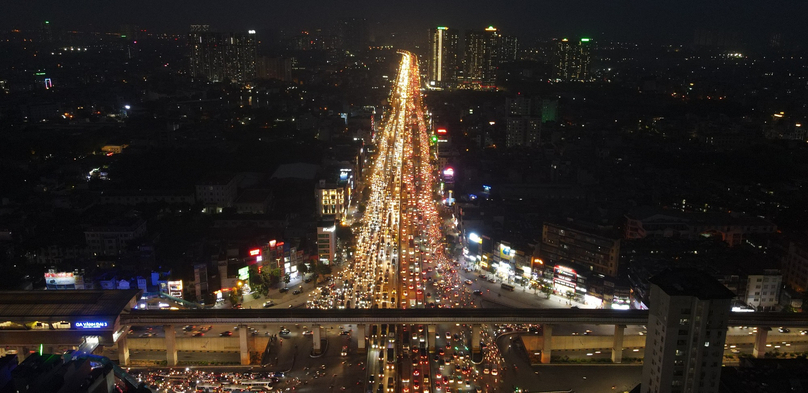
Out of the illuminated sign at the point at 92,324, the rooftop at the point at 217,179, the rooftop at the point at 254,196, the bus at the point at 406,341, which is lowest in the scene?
the bus at the point at 406,341

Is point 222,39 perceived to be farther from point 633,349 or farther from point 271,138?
point 633,349

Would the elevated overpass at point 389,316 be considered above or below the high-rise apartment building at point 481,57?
below

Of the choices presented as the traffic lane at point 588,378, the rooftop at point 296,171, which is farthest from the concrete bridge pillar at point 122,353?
the rooftop at point 296,171

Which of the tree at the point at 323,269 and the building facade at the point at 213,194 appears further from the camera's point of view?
the building facade at the point at 213,194

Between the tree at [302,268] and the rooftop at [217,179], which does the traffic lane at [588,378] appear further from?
the rooftop at [217,179]

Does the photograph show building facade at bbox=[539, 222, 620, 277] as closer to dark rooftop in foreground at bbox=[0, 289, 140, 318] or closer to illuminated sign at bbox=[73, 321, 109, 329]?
dark rooftop in foreground at bbox=[0, 289, 140, 318]

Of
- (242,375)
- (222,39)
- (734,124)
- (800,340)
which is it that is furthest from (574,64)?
(242,375)

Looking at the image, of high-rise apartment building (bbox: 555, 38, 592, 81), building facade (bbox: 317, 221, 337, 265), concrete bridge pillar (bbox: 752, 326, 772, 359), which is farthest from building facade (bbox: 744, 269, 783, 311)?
high-rise apartment building (bbox: 555, 38, 592, 81)

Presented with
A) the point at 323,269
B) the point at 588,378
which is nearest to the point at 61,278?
the point at 323,269
